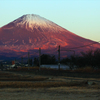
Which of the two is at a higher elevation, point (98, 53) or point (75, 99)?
point (98, 53)

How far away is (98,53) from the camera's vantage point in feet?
196

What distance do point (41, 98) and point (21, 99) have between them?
101cm

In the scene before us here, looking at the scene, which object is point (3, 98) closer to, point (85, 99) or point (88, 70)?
point (85, 99)

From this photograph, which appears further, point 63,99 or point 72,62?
point 72,62

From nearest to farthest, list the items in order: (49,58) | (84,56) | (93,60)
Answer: (93,60) < (84,56) < (49,58)

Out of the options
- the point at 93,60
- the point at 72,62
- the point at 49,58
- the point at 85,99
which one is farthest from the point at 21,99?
the point at 49,58

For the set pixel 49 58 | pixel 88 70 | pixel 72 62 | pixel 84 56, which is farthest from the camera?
pixel 49 58

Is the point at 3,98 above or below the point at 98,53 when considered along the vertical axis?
below

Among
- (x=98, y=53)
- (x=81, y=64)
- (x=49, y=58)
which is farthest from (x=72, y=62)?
(x=49, y=58)

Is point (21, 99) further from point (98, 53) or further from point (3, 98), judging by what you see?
point (98, 53)

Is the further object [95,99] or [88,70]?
[88,70]

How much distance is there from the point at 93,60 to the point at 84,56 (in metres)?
4.63

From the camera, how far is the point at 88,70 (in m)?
50.9

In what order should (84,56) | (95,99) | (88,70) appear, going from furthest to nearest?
(84,56)
(88,70)
(95,99)
